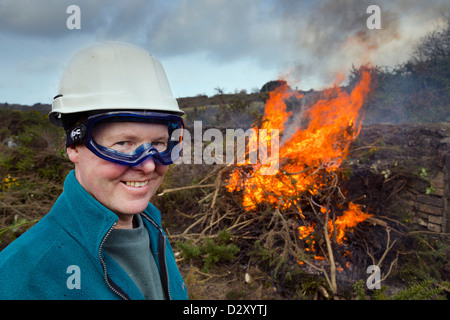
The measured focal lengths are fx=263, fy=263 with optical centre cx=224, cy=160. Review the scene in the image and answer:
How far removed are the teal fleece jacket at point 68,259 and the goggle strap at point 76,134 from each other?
0.21 meters

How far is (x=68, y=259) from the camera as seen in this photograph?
1.21m

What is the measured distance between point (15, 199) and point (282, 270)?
5.83 meters

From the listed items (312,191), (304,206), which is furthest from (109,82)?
(304,206)

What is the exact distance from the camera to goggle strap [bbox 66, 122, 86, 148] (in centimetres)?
141

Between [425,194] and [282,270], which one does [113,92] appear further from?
[425,194]

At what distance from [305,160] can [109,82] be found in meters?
4.93

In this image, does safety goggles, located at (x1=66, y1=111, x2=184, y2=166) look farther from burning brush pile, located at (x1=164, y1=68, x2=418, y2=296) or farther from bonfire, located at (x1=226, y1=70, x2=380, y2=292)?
bonfire, located at (x1=226, y1=70, x2=380, y2=292)

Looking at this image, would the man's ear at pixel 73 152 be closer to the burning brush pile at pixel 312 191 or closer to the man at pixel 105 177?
the man at pixel 105 177

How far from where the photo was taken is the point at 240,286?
13.6 feet

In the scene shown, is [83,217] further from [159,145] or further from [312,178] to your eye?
[312,178]

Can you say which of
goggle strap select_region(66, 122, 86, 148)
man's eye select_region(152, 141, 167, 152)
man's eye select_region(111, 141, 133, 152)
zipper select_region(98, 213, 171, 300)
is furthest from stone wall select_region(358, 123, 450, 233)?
goggle strap select_region(66, 122, 86, 148)

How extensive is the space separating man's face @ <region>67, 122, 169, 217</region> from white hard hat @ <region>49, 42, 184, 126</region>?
Answer: 0.12m

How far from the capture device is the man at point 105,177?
1.21 meters

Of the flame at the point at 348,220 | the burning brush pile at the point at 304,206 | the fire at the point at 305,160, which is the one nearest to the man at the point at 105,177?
the burning brush pile at the point at 304,206
